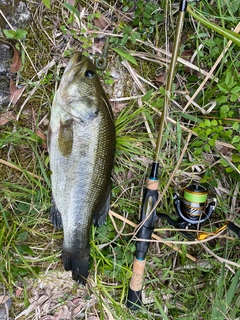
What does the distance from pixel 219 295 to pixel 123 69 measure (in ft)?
6.37

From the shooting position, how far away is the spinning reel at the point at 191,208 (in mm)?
2316

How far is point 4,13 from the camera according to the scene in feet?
7.29

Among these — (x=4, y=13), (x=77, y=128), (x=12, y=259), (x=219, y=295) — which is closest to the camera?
(x=77, y=128)

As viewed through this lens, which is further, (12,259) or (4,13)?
(12,259)

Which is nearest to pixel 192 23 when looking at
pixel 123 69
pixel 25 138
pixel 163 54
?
pixel 163 54

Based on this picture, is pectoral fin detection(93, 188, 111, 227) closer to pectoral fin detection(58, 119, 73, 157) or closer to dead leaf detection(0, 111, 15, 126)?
pectoral fin detection(58, 119, 73, 157)

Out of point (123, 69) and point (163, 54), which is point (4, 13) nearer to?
point (123, 69)

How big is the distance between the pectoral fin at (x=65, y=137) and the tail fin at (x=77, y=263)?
0.73 m

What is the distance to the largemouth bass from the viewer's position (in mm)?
2002

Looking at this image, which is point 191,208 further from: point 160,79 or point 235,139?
point 160,79

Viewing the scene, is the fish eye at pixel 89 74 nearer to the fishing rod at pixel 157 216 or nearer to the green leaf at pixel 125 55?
the green leaf at pixel 125 55

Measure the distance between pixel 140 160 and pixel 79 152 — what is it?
1.94 feet

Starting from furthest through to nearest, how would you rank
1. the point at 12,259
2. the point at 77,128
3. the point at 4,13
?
the point at 12,259 < the point at 4,13 < the point at 77,128

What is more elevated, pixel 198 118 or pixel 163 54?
pixel 163 54
